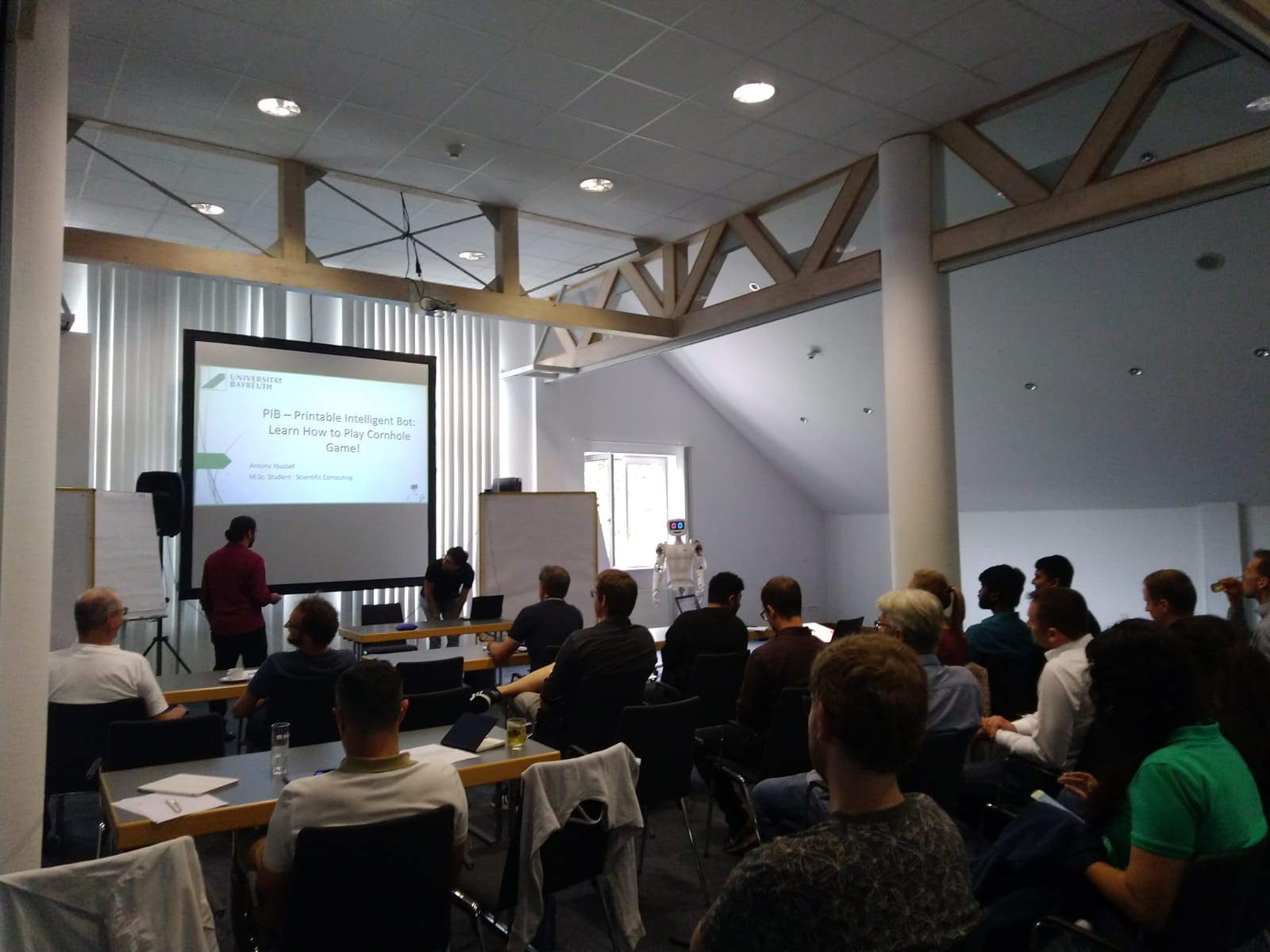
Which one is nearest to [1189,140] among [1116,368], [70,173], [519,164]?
[1116,368]

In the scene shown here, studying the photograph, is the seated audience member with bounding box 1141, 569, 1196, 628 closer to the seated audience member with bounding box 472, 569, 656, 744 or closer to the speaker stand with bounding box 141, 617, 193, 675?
the seated audience member with bounding box 472, 569, 656, 744

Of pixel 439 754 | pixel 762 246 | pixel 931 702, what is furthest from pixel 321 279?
pixel 931 702

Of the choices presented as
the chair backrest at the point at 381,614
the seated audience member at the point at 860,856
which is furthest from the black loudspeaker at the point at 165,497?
the seated audience member at the point at 860,856

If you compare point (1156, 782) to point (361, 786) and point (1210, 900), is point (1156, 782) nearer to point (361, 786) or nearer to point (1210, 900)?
point (1210, 900)

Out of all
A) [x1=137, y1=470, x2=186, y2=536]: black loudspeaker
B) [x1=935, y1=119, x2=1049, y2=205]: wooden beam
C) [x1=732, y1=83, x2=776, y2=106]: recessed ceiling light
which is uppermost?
[x1=732, y1=83, x2=776, y2=106]: recessed ceiling light

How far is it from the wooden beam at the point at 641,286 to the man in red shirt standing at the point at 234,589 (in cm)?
362

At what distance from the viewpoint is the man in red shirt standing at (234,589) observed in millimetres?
5922

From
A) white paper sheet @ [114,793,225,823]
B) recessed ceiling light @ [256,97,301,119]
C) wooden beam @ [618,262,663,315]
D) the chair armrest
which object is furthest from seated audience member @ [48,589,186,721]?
wooden beam @ [618,262,663,315]

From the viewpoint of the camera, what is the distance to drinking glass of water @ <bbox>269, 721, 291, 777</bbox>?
2.69 metres

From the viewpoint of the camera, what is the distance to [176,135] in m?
5.07

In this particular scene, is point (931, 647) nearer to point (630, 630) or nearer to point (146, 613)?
point (630, 630)

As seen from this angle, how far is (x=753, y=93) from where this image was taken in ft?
15.0

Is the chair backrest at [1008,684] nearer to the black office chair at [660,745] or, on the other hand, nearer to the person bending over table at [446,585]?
the black office chair at [660,745]

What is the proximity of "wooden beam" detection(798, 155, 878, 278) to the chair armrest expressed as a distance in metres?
4.49
